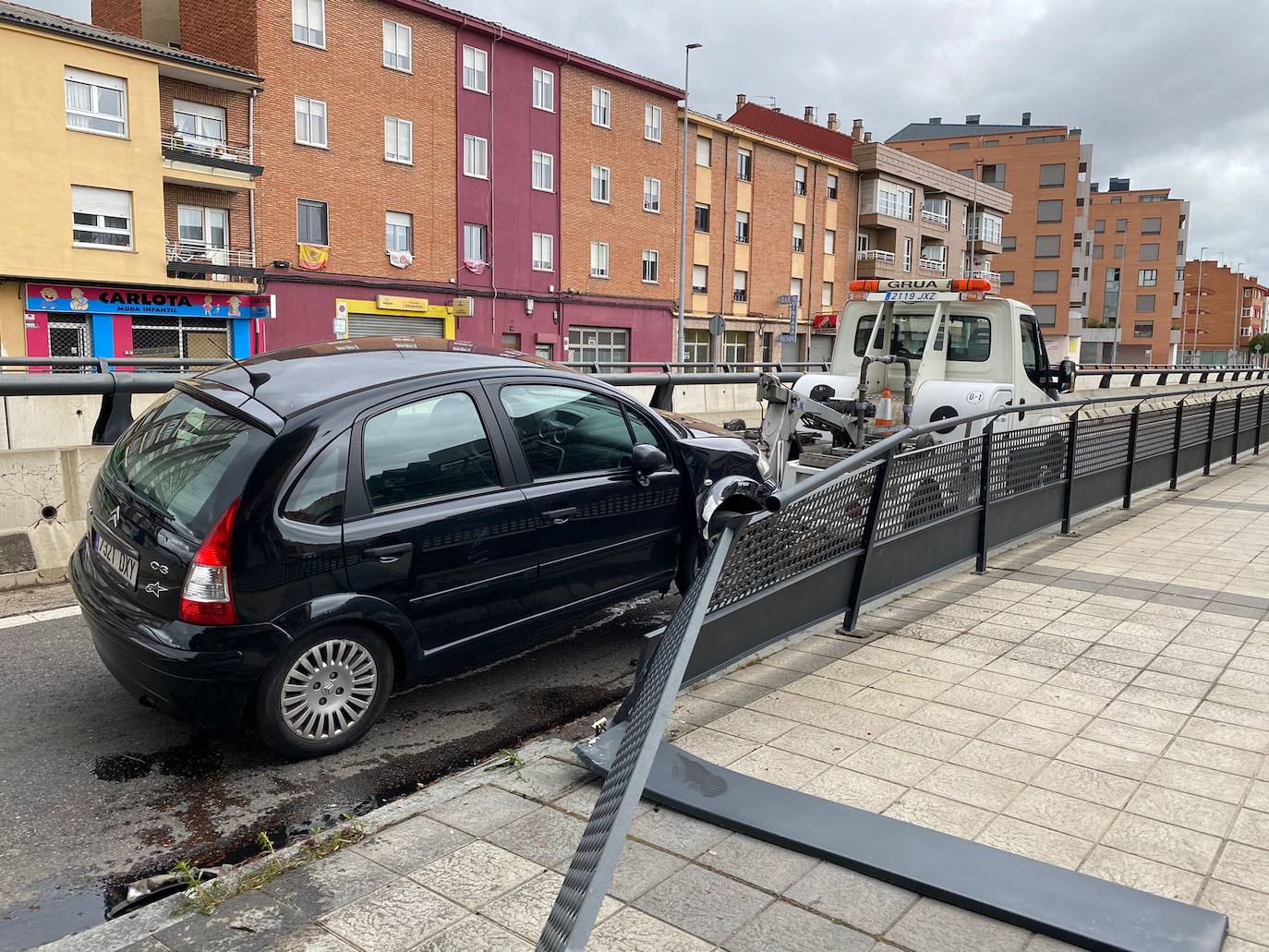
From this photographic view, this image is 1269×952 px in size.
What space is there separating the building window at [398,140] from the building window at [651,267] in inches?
470

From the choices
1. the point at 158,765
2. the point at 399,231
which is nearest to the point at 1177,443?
the point at 158,765

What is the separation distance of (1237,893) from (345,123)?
104 feet

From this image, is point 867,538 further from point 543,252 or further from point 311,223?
point 543,252

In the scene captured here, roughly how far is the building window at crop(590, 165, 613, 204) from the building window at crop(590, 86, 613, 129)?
5.47 ft

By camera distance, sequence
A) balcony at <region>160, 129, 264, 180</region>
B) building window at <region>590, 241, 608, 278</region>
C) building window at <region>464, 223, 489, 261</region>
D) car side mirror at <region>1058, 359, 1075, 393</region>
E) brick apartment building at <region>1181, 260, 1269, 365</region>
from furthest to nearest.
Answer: brick apartment building at <region>1181, 260, 1269, 365</region> → building window at <region>590, 241, 608, 278</region> → building window at <region>464, 223, 489, 261</region> → balcony at <region>160, 129, 264, 180</region> → car side mirror at <region>1058, 359, 1075, 393</region>

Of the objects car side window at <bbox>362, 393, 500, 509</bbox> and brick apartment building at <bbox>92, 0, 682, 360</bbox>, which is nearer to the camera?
car side window at <bbox>362, 393, 500, 509</bbox>

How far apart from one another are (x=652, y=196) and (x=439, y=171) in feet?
36.6

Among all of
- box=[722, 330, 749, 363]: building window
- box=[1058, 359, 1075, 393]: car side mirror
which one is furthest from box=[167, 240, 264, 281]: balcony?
box=[1058, 359, 1075, 393]: car side mirror

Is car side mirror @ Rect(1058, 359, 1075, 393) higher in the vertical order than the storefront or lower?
lower

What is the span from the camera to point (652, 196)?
41031mm

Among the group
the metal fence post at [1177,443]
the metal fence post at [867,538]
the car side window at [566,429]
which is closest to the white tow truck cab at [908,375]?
the metal fence post at [1177,443]

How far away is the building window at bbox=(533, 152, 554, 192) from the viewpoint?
35969mm

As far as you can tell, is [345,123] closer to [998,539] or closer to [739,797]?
[998,539]

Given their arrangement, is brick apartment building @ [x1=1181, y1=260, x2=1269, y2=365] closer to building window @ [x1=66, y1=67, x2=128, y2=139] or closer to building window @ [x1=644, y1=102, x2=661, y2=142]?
building window @ [x1=644, y1=102, x2=661, y2=142]
